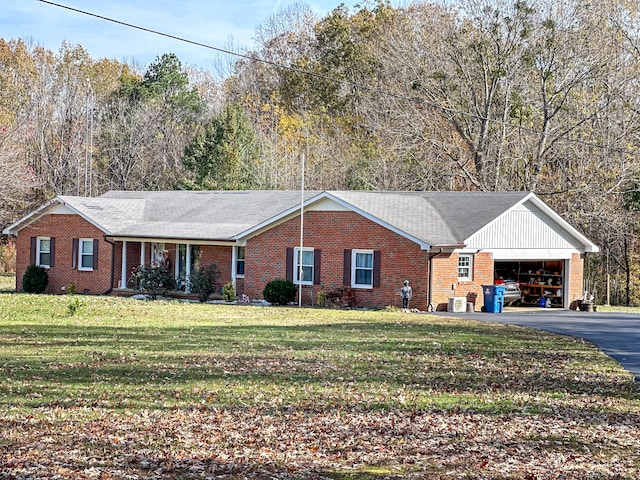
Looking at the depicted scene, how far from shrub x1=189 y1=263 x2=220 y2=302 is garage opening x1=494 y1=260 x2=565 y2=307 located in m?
10.9

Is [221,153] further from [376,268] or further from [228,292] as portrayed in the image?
[376,268]

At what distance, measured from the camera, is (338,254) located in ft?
110

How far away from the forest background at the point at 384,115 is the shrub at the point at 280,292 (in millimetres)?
7853

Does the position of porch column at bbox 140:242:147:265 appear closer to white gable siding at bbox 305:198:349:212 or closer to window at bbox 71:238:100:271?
window at bbox 71:238:100:271

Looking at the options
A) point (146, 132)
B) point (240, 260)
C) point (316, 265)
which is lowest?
point (316, 265)

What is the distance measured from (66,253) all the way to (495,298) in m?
18.2

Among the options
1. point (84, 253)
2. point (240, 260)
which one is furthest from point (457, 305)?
point (84, 253)

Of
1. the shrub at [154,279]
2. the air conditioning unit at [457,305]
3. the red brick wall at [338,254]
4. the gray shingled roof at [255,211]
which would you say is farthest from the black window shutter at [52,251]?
the air conditioning unit at [457,305]

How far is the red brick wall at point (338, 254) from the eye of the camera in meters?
32.1

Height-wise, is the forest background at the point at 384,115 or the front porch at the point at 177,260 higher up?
the forest background at the point at 384,115

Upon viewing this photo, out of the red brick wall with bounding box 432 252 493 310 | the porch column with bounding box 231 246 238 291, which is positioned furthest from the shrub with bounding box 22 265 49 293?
the red brick wall with bounding box 432 252 493 310

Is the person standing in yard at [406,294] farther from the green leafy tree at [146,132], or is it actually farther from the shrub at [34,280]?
the green leafy tree at [146,132]

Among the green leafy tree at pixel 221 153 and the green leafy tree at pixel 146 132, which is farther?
the green leafy tree at pixel 146 132

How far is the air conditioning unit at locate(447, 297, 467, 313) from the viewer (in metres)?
32.2
